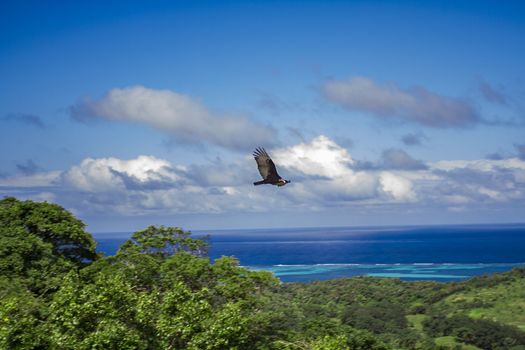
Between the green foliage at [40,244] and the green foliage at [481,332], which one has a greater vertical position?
the green foliage at [40,244]

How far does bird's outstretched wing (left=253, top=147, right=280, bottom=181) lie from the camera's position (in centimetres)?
1736

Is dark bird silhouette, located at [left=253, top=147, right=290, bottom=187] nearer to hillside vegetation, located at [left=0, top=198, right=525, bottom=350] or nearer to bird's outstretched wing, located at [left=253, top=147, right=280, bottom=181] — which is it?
bird's outstretched wing, located at [left=253, top=147, right=280, bottom=181]

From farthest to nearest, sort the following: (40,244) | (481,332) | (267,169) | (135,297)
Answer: (481,332) → (40,244) → (135,297) → (267,169)

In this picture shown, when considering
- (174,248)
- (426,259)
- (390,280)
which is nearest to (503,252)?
(426,259)

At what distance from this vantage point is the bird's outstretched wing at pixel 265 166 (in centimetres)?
1736

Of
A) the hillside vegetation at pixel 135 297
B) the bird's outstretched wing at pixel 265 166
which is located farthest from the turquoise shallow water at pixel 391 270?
the bird's outstretched wing at pixel 265 166

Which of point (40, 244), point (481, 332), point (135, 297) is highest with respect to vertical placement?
point (40, 244)

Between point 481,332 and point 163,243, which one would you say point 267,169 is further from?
point 481,332

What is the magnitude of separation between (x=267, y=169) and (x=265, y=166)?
0.11 meters

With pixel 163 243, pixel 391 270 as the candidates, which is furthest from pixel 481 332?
pixel 391 270

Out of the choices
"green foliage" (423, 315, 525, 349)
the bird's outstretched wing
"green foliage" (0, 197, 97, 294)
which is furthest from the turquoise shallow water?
the bird's outstretched wing

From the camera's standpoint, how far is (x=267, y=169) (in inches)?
687

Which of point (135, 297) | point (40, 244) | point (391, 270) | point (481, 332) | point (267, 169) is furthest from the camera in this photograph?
point (391, 270)

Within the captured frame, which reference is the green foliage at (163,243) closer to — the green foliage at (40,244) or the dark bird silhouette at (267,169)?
the green foliage at (40,244)
